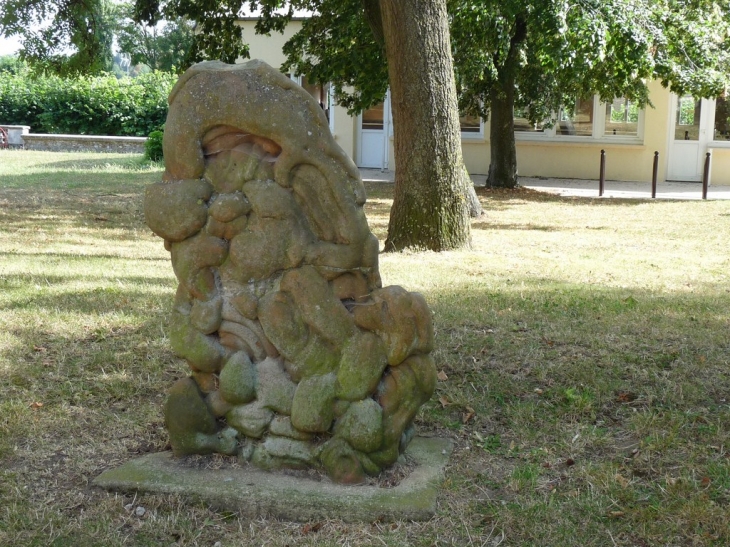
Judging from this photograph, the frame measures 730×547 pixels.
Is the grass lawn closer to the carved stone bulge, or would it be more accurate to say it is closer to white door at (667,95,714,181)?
the carved stone bulge

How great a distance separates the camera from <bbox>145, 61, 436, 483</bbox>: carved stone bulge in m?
3.96

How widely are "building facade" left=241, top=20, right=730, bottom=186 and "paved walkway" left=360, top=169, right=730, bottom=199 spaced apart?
61 cm

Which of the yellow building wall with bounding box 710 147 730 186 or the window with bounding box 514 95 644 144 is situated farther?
the window with bounding box 514 95 644 144

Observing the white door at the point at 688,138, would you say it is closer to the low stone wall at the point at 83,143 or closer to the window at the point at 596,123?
the window at the point at 596,123

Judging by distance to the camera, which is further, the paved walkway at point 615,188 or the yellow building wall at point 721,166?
the yellow building wall at point 721,166

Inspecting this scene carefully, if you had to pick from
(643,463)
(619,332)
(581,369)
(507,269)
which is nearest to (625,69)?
(507,269)

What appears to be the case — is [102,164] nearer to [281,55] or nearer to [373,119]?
[281,55]

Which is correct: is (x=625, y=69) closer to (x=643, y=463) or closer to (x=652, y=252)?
(x=652, y=252)

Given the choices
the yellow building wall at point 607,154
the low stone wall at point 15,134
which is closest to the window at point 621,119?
the yellow building wall at point 607,154

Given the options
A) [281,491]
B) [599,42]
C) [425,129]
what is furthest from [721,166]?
[281,491]

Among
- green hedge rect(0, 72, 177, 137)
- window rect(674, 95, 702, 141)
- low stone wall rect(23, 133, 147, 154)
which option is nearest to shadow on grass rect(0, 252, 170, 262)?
window rect(674, 95, 702, 141)

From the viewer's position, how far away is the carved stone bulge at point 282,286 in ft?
13.0

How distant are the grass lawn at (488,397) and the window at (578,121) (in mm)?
13079

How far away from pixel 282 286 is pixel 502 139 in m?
15.1
